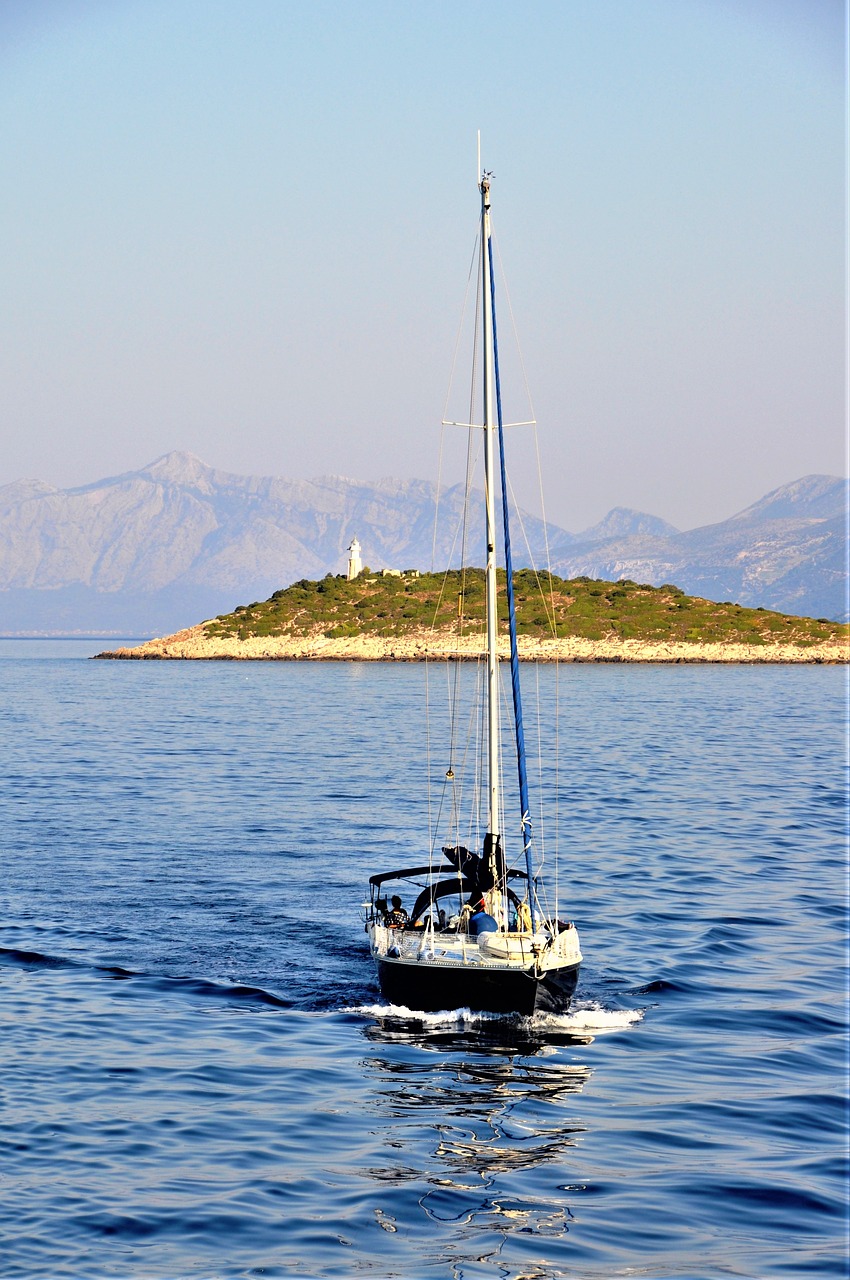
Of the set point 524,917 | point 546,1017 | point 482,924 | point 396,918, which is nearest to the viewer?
point 546,1017

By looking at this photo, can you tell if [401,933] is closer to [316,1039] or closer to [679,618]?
[316,1039]

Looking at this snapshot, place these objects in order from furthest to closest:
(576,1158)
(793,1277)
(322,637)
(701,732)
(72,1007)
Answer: (322,637) → (701,732) → (72,1007) → (576,1158) → (793,1277)

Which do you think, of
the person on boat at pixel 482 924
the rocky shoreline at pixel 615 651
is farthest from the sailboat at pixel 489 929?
the rocky shoreline at pixel 615 651

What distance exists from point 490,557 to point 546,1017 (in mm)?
8288

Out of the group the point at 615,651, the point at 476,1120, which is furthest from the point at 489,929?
the point at 615,651

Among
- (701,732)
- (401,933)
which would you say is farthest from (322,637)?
(401,933)

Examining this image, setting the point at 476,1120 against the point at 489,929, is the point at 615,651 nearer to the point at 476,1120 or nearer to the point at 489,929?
the point at 489,929

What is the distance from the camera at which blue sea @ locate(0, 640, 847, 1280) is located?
14.7m

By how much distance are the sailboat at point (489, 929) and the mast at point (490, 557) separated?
19 mm

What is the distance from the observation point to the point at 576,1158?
16.9 meters

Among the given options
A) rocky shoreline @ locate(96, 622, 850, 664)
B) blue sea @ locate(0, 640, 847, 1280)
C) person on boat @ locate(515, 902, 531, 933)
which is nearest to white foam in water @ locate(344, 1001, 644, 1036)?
blue sea @ locate(0, 640, 847, 1280)

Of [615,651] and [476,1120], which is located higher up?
[615,651]

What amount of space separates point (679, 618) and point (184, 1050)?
586 ft

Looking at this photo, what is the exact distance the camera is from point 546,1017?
2252 cm
